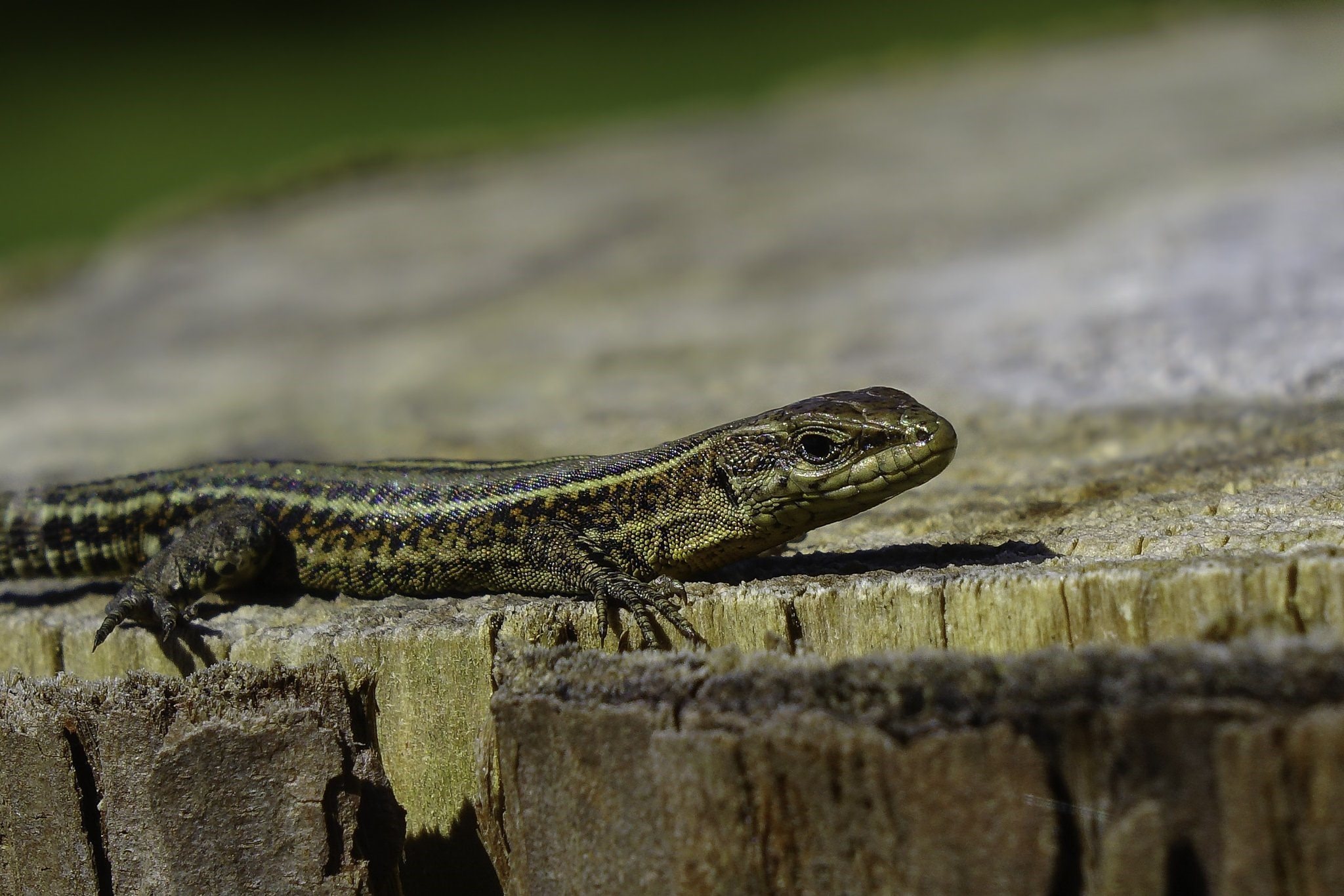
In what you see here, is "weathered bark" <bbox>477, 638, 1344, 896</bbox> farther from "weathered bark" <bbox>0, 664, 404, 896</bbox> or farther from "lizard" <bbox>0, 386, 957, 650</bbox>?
"lizard" <bbox>0, 386, 957, 650</bbox>

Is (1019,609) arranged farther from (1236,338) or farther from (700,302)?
(700,302)

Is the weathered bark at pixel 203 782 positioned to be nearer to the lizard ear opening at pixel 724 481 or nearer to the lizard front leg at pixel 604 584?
the lizard front leg at pixel 604 584

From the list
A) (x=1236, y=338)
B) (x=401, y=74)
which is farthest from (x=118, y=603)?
(x=401, y=74)

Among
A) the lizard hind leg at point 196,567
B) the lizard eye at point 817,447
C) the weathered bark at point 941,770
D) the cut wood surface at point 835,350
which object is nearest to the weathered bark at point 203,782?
the cut wood surface at point 835,350

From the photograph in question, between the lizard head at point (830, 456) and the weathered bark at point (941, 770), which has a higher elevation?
the lizard head at point (830, 456)

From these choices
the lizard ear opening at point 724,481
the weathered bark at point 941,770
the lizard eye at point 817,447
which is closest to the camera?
the weathered bark at point 941,770

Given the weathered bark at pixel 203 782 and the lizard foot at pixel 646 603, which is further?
the lizard foot at pixel 646 603

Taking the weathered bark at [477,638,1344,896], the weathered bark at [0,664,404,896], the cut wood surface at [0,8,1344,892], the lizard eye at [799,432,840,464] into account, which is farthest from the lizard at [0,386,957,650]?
the weathered bark at [477,638,1344,896]
